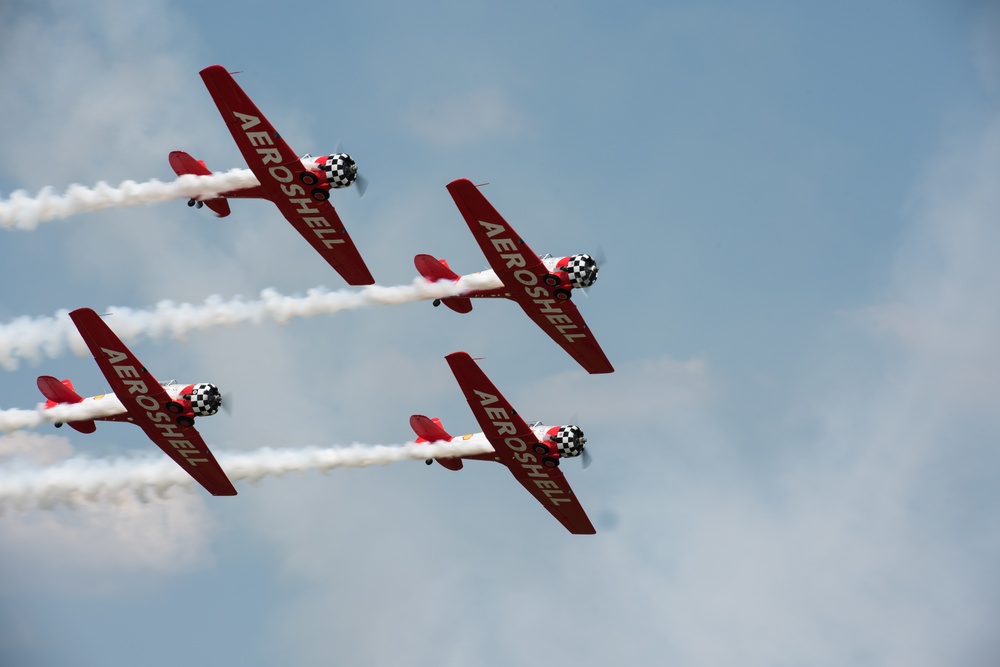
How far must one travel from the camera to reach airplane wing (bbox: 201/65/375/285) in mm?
59594

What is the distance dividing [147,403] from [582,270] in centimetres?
1347

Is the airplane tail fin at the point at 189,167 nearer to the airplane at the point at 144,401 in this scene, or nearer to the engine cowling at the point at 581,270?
the airplane at the point at 144,401

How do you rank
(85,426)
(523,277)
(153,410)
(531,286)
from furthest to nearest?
1. (85,426)
2. (531,286)
3. (523,277)
4. (153,410)

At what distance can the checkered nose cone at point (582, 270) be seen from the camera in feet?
202

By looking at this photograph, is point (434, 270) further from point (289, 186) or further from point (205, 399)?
point (205, 399)

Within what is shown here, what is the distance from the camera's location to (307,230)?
63.3 m

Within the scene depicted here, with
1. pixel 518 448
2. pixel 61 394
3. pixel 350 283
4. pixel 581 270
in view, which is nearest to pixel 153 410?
pixel 61 394

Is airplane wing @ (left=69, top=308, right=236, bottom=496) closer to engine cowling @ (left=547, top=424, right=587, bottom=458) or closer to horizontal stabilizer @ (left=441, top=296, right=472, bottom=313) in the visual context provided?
horizontal stabilizer @ (left=441, top=296, right=472, bottom=313)

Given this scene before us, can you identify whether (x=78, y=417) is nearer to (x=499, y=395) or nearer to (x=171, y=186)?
(x=171, y=186)

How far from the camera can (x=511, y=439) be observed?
63.5m

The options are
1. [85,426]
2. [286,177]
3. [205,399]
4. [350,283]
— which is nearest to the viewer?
[205,399]

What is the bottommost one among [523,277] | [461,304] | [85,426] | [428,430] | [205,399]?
[85,426]

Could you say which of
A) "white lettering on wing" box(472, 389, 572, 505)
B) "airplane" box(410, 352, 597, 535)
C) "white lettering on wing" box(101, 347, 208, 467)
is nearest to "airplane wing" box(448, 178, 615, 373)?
"airplane" box(410, 352, 597, 535)

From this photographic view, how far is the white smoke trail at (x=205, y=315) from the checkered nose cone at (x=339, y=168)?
4.92m
